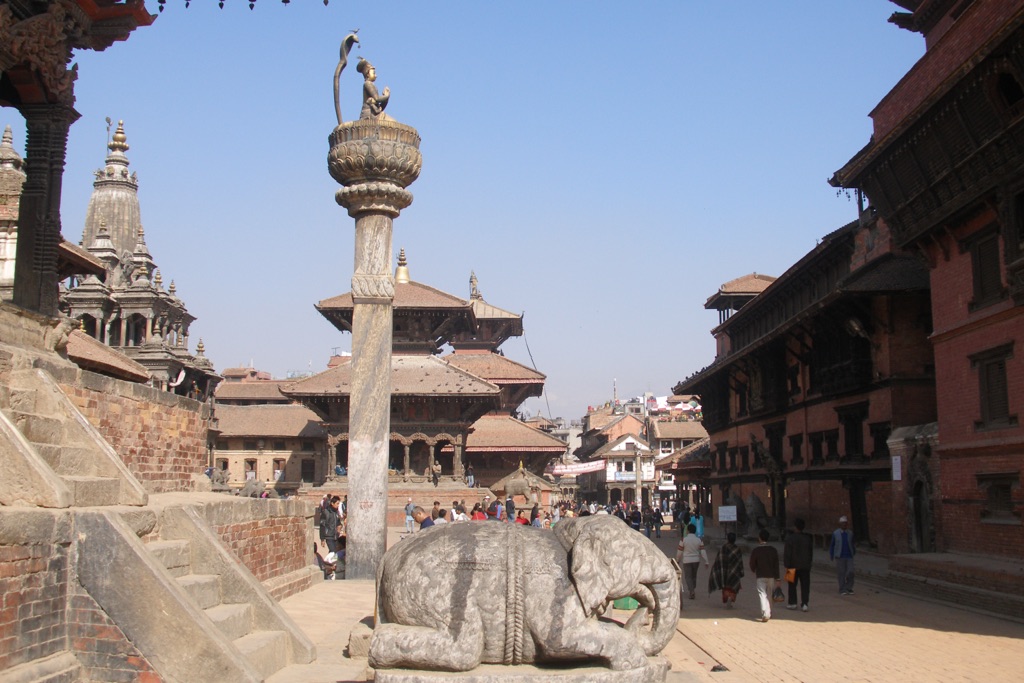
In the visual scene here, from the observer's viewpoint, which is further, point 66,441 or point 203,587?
point 66,441

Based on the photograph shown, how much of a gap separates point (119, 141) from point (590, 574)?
54223 millimetres

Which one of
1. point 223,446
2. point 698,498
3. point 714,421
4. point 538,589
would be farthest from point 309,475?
point 538,589

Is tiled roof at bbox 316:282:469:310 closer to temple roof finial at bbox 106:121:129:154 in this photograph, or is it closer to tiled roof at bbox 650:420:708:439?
temple roof finial at bbox 106:121:129:154

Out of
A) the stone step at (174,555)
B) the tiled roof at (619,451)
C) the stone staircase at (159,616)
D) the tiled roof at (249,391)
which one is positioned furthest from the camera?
the tiled roof at (619,451)

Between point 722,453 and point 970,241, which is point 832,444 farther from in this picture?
point 722,453

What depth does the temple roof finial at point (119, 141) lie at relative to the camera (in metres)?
53.5

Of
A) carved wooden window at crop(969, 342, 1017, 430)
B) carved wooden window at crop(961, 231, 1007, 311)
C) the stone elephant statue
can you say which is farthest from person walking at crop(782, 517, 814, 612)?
the stone elephant statue

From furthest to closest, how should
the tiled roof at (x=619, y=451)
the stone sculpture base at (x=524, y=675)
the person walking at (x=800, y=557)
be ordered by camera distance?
1. the tiled roof at (x=619, y=451)
2. the person walking at (x=800, y=557)
3. the stone sculpture base at (x=524, y=675)

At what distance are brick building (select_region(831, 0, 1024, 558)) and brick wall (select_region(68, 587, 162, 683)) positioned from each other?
42.7ft

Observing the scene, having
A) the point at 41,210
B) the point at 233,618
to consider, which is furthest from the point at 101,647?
the point at 41,210

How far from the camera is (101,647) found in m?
7.50

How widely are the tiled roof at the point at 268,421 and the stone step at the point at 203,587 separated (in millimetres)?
46730

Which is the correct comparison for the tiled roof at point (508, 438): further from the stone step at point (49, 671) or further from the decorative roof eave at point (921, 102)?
the stone step at point (49, 671)

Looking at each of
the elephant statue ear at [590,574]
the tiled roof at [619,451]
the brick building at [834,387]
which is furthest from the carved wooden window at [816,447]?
the tiled roof at [619,451]
